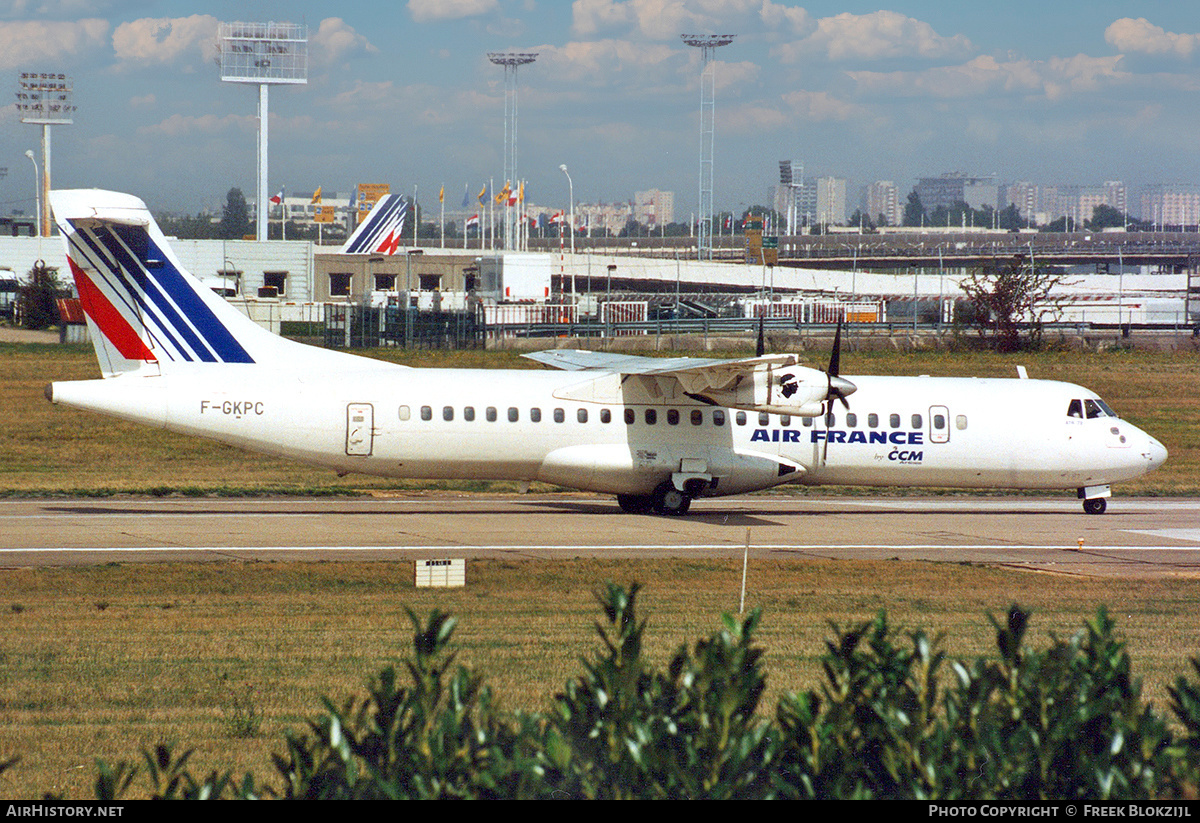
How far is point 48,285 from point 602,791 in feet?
243

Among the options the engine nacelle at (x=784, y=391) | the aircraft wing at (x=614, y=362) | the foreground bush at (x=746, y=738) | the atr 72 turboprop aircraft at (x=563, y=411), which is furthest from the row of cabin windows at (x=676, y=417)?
the foreground bush at (x=746, y=738)

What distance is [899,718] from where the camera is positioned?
228 inches

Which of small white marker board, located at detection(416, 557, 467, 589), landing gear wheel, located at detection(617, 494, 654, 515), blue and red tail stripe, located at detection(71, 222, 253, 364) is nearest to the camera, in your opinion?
small white marker board, located at detection(416, 557, 467, 589)

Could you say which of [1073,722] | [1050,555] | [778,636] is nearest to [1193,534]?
[1050,555]

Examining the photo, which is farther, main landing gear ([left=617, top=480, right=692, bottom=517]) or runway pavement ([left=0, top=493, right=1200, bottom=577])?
main landing gear ([left=617, top=480, right=692, bottom=517])

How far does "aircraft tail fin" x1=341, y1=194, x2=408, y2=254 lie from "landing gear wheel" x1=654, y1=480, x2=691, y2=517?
74132 mm

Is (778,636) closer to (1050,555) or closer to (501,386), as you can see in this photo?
(1050,555)

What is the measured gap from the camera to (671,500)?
25.4 meters

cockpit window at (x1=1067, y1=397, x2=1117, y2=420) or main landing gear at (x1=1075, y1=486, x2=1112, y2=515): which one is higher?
cockpit window at (x1=1067, y1=397, x2=1117, y2=420)

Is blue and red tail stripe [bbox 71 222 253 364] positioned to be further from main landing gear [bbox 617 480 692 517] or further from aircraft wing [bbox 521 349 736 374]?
main landing gear [bbox 617 480 692 517]

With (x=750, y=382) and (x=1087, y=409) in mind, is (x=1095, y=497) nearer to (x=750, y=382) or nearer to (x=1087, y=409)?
(x=1087, y=409)

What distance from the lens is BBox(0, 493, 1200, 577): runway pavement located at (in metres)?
19.7

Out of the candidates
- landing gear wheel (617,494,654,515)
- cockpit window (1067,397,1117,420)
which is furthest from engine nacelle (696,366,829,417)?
cockpit window (1067,397,1117,420)

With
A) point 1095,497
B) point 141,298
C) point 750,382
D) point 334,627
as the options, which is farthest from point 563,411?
point 1095,497
